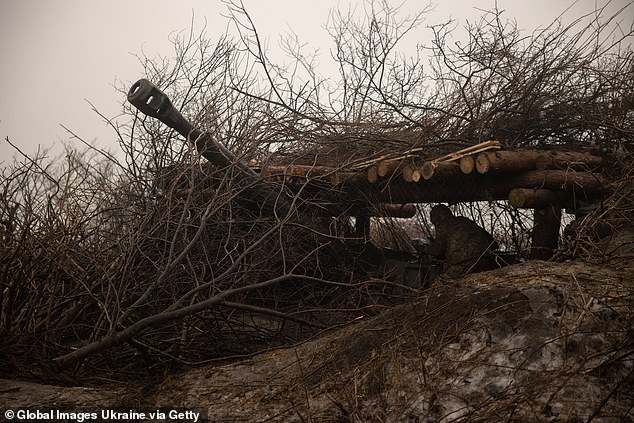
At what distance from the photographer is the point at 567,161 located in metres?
5.19

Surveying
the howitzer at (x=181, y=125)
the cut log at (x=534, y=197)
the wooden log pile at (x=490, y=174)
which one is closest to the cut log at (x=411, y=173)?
the wooden log pile at (x=490, y=174)

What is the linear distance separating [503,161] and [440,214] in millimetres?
1697

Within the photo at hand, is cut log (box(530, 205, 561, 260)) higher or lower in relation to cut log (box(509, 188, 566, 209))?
lower

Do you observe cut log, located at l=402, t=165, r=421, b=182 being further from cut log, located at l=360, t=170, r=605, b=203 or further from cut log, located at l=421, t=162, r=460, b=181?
cut log, located at l=360, t=170, r=605, b=203

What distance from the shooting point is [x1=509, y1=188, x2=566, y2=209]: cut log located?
5039 mm

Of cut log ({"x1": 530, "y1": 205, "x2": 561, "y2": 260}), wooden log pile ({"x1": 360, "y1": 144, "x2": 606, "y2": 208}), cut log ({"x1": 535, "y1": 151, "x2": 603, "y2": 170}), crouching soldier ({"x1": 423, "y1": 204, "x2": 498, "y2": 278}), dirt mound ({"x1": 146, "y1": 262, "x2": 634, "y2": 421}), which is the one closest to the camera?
dirt mound ({"x1": 146, "y1": 262, "x2": 634, "y2": 421})

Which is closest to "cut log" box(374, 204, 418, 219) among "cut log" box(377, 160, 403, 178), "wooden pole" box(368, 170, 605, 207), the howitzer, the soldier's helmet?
the soldier's helmet

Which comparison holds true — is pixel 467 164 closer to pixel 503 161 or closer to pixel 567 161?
pixel 503 161

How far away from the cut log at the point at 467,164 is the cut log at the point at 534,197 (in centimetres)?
52

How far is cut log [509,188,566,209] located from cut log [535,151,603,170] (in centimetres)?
27

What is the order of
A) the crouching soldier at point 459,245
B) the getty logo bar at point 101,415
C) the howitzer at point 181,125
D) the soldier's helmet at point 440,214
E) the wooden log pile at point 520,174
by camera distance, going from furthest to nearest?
the soldier's helmet at point 440,214 < the crouching soldier at point 459,245 < the wooden log pile at point 520,174 < the howitzer at point 181,125 < the getty logo bar at point 101,415

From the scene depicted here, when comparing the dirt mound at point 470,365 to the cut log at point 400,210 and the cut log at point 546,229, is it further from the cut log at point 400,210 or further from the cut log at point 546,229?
the cut log at point 400,210

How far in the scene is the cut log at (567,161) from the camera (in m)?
5.14

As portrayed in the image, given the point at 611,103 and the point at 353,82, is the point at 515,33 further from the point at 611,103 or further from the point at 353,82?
A: the point at 353,82
